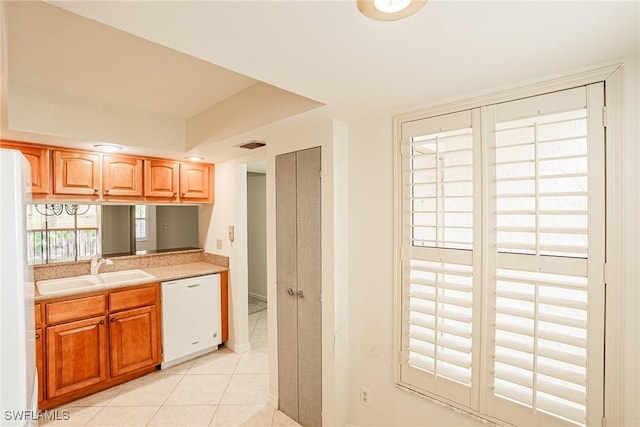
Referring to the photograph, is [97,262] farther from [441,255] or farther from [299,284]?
[441,255]

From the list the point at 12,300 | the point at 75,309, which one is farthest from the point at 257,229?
the point at 12,300

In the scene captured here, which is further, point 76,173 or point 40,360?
point 76,173

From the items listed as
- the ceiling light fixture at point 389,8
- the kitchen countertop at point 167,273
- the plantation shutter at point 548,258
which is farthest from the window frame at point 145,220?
the plantation shutter at point 548,258

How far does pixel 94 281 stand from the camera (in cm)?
295

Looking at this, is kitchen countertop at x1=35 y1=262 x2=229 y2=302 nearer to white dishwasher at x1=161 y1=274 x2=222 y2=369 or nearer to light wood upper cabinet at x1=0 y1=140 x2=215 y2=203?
white dishwasher at x1=161 y1=274 x2=222 y2=369

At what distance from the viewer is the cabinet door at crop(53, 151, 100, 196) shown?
2664 millimetres

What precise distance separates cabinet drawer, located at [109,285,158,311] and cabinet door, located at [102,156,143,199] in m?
0.95

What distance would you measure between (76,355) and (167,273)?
0.99 metres

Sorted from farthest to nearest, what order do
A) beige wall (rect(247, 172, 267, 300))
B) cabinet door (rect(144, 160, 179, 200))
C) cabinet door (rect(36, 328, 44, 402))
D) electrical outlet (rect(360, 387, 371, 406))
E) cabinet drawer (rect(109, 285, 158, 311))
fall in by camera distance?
beige wall (rect(247, 172, 267, 300)) → cabinet door (rect(144, 160, 179, 200)) → cabinet drawer (rect(109, 285, 158, 311)) → cabinet door (rect(36, 328, 44, 402)) → electrical outlet (rect(360, 387, 371, 406))

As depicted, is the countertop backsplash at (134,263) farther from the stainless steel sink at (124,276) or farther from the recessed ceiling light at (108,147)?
the recessed ceiling light at (108,147)

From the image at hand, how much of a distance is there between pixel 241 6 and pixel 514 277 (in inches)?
66.1

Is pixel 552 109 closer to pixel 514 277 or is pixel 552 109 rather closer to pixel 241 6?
pixel 514 277

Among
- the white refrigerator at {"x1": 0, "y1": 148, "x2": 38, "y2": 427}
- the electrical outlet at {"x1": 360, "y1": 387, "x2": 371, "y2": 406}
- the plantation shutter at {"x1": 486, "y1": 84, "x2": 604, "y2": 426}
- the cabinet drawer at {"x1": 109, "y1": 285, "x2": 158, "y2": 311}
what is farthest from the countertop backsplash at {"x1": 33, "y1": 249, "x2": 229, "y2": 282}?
the plantation shutter at {"x1": 486, "y1": 84, "x2": 604, "y2": 426}

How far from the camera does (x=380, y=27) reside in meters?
1.08
